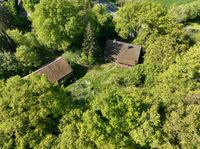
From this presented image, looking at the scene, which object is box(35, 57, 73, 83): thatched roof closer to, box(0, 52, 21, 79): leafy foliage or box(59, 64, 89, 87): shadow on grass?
box(59, 64, 89, 87): shadow on grass

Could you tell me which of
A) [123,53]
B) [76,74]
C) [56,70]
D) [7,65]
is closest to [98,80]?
[76,74]

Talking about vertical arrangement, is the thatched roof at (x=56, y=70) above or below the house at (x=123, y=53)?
below

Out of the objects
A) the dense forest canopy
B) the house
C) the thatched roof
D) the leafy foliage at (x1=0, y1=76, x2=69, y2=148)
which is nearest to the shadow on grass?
the dense forest canopy

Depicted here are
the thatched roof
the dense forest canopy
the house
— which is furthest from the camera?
the house

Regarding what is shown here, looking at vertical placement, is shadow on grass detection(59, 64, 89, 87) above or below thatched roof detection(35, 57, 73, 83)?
below

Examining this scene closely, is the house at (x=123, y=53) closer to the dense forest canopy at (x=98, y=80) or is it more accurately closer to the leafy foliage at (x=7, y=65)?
the dense forest canopy at (x=98, y=80)

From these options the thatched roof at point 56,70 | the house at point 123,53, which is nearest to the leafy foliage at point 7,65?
the thatched roof at point 56,70

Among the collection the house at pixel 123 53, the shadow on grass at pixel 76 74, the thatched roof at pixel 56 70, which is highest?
the house at pixel 123 53

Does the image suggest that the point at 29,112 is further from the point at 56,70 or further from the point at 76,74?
the point at 76,74
